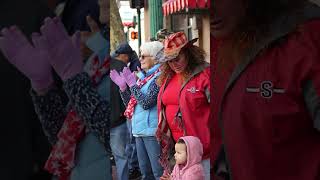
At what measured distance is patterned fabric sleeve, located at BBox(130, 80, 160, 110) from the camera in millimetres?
3729

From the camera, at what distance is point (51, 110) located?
4.64 ft

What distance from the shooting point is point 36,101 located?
1.40m

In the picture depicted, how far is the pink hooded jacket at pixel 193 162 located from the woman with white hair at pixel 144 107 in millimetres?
785

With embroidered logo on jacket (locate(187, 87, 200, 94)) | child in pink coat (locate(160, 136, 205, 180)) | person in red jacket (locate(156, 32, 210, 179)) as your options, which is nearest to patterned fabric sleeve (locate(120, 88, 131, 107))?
person in red jacket (locate(156, 32, 210, 179))

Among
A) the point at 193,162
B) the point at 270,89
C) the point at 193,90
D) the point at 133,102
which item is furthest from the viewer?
the point at 133,102

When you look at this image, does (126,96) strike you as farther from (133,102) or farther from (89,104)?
(89,104)

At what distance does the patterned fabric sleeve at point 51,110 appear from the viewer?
1399mm

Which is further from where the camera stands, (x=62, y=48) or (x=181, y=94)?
(x=181, y=94)

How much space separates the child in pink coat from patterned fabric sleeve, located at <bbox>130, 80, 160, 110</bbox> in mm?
884

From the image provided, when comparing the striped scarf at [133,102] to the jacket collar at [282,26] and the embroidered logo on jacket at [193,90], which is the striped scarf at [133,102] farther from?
the jacket collar at [282,26]

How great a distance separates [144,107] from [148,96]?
93mm

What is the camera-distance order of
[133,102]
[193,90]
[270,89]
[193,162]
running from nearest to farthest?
[270,89]
[193,162]
[193,90]
[133,102]

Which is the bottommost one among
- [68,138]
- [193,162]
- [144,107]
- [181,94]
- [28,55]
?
[193,162]

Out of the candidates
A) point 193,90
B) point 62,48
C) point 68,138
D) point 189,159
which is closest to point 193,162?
point 189,159
